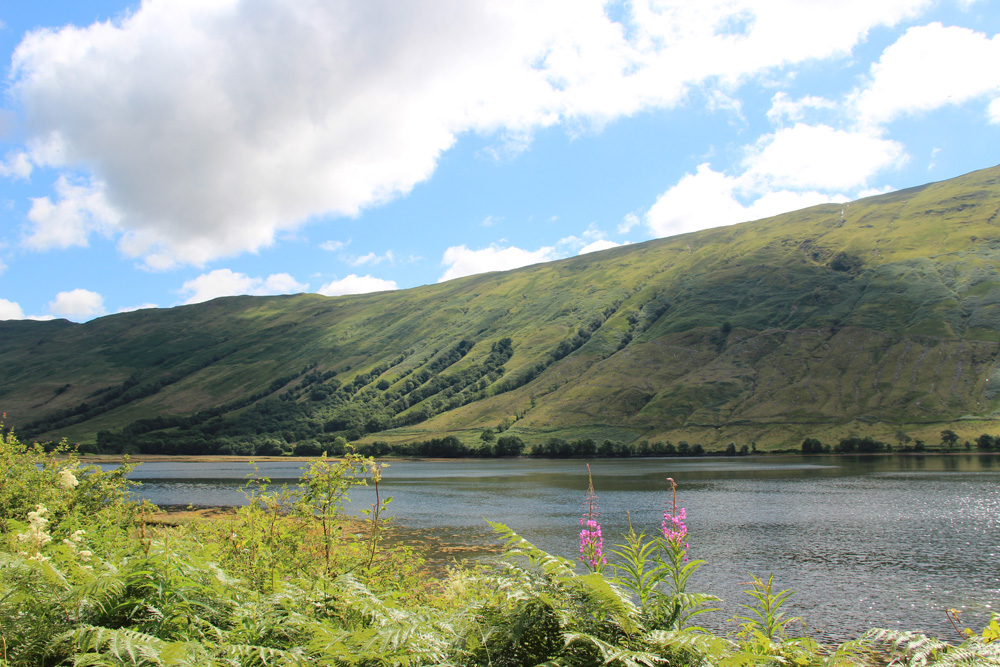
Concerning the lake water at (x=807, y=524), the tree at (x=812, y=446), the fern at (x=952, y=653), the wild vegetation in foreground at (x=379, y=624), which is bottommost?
the tree at (x=812, y=446)

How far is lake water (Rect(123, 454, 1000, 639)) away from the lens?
3588 centimetres

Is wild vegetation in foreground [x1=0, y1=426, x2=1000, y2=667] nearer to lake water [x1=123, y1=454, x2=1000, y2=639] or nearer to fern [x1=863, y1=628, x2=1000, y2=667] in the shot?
fern [x1=863, y1=628, x2=1000, y2=667]

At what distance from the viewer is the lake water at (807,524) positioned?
118ft

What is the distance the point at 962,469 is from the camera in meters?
123

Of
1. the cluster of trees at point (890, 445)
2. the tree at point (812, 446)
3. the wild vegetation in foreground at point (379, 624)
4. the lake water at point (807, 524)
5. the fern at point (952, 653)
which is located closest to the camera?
the wild vegetation in foreground at point (379, 624)

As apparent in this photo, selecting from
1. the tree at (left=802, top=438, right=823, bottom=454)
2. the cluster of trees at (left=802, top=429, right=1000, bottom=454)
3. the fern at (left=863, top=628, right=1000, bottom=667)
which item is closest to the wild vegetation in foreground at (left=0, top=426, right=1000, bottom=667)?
the fern at (left=863, top=628, right=1000, bottom=667)

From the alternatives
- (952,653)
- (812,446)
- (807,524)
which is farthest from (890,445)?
(952,653)

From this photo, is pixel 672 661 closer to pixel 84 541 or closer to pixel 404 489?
pixel 84 541

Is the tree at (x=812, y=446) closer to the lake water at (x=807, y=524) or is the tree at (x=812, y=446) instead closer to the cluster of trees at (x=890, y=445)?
the cluster of trees at (x=890, y=445)

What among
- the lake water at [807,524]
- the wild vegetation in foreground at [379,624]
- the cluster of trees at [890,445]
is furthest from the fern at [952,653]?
the cluster of trees at [890,445]

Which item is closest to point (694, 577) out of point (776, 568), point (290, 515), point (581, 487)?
point (776, 568)

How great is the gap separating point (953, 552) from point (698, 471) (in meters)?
92.6

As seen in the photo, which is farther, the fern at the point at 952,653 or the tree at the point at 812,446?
the tree at the point at 812,446

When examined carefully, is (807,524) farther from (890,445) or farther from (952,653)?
(890,445)
